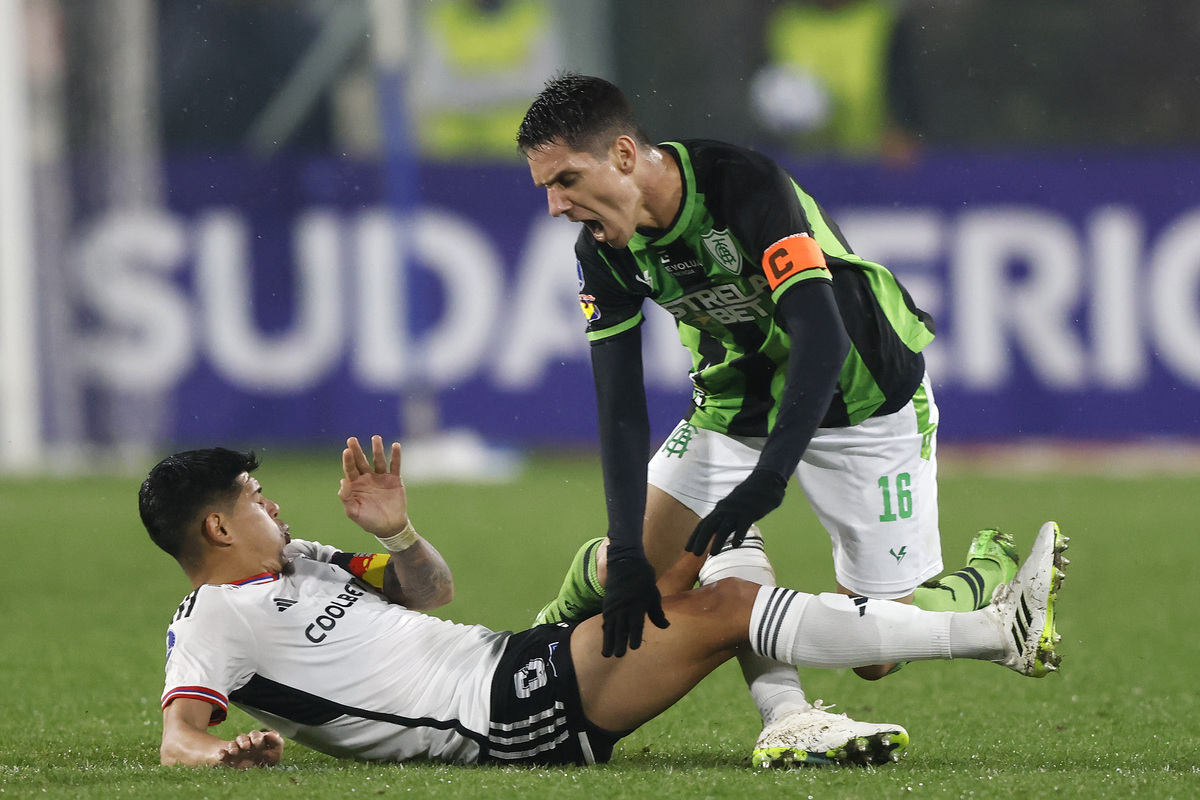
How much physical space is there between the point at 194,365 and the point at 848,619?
7.15 m

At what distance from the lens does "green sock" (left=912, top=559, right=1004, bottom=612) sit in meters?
4.02

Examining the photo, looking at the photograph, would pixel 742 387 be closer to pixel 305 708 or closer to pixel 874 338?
pixel 874 338

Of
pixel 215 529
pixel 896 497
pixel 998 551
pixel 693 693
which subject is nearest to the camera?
pixel 215 529

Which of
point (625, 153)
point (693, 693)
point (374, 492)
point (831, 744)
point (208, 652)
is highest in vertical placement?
point (625, 153)

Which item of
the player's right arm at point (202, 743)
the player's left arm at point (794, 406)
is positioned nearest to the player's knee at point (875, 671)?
the player's left arm at point (794, 406)

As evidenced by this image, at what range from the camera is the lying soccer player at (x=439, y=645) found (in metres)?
3.30

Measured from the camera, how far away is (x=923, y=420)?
4164 millimetres

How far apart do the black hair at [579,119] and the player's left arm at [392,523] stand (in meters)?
0.73

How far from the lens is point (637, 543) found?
139 inches

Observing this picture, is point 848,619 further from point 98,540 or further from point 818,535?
point 98,540

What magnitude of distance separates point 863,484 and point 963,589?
0.38m

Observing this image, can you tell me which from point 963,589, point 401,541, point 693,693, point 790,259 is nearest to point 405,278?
point 693,693

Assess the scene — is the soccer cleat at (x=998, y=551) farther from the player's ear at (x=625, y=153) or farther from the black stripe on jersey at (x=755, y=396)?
the player's ear at (x=625, y=153)

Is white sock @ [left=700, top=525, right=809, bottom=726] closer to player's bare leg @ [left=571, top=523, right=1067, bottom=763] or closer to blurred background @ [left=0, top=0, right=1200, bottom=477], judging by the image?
player's bare leg @ [left=571, top=523, right=1067, bottom=763]
